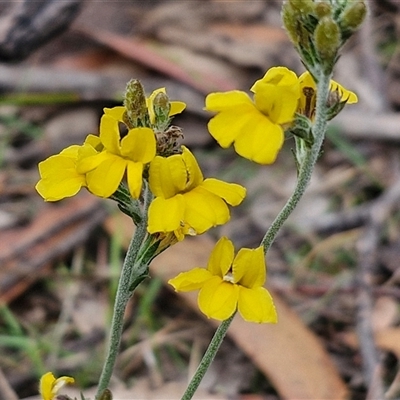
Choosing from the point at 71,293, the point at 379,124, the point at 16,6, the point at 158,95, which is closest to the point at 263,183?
the point at 379,124

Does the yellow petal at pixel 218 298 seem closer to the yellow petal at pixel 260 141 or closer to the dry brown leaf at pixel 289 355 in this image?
the yellow petal at pixel 260 141

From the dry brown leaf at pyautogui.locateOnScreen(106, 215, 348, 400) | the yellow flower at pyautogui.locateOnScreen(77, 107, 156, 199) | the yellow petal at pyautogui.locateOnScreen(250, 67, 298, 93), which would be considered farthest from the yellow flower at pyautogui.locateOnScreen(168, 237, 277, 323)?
the dry brown leaf at pyautogui.locateOnScreen(106, 215, 348, 400)

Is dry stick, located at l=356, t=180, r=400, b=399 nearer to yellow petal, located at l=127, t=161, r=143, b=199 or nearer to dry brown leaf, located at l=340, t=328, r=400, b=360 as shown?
dry brown leaf, located at l=340, t=328, r=400, b=360

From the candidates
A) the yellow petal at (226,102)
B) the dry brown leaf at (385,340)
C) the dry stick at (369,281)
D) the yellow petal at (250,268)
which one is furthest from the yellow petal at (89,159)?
the dry brown leaf at (385,340)

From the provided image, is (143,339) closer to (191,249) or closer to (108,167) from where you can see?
(191,249)

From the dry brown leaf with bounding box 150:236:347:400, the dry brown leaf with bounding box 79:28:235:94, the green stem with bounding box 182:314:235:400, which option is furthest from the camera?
the dry brown leaf with bounding box 79:28:235:94
